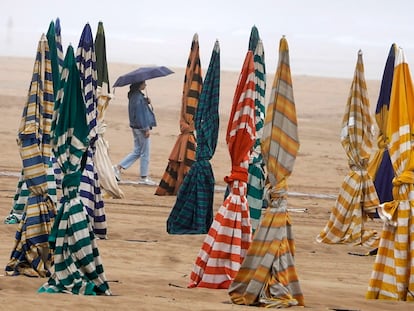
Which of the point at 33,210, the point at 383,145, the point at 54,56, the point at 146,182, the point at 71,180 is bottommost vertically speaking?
the point at 146,182

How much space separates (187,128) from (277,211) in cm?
728

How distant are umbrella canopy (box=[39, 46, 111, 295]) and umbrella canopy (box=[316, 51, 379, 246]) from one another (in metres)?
5.13

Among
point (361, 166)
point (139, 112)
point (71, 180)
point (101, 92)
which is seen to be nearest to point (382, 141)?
point (361, 166)

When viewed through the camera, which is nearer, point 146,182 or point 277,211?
point 277,211

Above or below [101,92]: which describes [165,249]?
below

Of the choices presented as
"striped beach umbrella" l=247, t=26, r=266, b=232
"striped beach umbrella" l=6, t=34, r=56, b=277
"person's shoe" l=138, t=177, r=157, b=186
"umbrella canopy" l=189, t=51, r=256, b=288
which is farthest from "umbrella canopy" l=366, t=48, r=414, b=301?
"person's shoe" l=138, t=177, r=157, b=186

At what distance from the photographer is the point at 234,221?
10.8 metres

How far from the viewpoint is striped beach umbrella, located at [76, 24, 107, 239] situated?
12859 millimetres

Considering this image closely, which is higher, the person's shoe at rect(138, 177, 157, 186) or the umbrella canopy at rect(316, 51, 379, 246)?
the umbrella canopy at rect(316, 51, 379, 246)

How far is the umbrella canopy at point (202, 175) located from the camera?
13.3 m

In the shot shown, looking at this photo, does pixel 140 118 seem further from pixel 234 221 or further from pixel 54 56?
pixel 234 221

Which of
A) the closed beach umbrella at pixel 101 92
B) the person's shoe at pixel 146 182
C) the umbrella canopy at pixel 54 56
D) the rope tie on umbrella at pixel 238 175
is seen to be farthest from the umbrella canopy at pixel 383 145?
the person's shoe at pixel 146 182

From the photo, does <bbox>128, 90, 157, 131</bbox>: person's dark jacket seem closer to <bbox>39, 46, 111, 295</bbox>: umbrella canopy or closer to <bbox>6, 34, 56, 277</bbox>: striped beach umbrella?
<bbox>6, 34, 56, 277</bbox>: striped beach umbrella

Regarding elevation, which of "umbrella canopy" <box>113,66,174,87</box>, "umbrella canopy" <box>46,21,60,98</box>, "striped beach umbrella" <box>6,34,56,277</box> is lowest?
"striped beach umbrella" <box>6,34,56,277</box>
